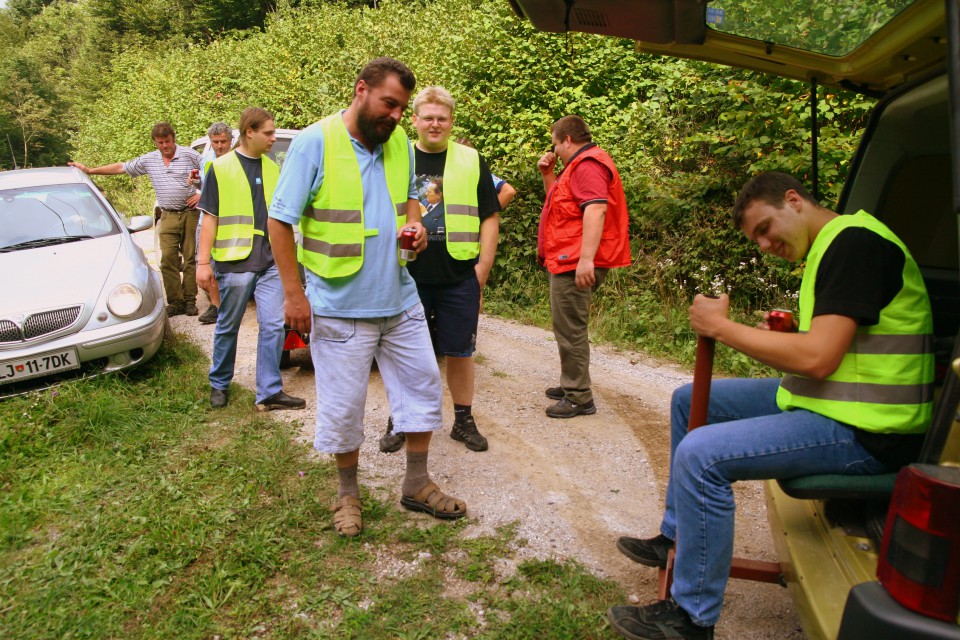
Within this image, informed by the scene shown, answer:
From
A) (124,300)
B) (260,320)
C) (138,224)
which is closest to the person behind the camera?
(260,320)

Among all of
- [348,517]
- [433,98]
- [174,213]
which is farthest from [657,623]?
[174,213]

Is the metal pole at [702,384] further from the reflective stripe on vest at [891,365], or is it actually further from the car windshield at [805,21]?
the car windshield at [805,21]

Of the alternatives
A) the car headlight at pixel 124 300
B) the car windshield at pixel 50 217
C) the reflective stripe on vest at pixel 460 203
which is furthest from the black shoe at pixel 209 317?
the reflective stripe on vest at pixel 460 203

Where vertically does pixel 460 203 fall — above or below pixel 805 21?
below

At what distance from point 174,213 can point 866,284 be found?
24.8ft

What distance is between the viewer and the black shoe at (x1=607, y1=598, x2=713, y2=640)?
2422 millimetres

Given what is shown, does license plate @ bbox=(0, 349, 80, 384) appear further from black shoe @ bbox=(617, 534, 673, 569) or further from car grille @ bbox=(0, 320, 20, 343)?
black shoe @ bbox=(617, 534, 673, 569)

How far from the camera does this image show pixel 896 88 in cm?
295

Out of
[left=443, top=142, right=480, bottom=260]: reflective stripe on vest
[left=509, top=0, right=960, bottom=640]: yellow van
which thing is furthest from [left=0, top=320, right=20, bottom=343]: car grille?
[left=509, top=0, right=960, bottom=640]: yellow van

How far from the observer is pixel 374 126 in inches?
121

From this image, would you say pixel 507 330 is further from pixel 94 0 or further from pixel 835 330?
pixel 94 0

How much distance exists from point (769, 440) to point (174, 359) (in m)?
5.21

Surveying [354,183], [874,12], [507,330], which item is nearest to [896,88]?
[874,12]

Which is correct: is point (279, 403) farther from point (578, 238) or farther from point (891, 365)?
point (891, 365)
